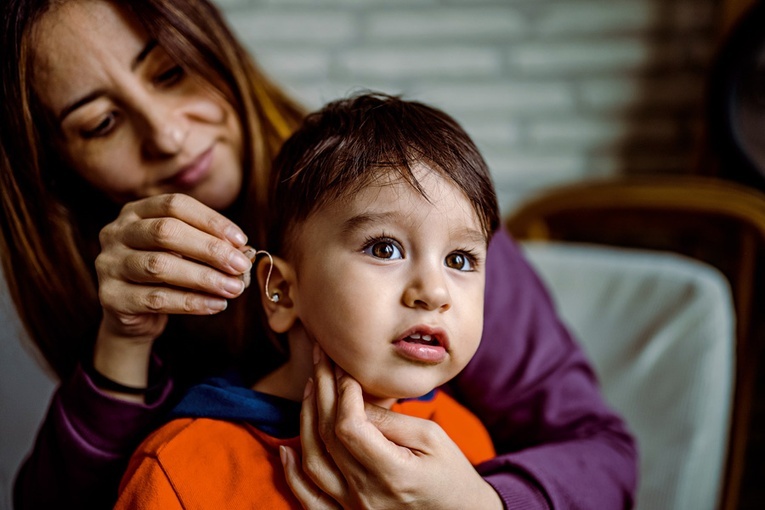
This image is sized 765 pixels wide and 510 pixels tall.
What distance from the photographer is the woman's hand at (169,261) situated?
651mm

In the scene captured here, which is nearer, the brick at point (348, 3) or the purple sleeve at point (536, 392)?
the purple sleeve at point (536, 392)

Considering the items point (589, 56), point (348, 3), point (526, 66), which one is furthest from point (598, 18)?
point (348, 3)

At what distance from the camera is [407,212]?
64 centimetres

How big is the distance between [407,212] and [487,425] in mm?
444

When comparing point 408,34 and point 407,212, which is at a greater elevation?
point 408,34

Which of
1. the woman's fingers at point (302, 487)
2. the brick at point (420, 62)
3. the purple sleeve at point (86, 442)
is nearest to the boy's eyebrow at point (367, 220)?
the woman's fingers at point (302, 487)

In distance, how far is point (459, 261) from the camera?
0.69 meters

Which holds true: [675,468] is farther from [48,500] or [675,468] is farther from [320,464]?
[48,500]

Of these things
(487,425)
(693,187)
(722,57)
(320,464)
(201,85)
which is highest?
(722,57)

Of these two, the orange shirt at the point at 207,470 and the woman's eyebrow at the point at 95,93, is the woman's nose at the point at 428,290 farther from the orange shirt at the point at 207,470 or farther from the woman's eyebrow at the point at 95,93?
the woman's eyebrow at the point at 95,93

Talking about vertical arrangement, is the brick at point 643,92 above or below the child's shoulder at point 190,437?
above

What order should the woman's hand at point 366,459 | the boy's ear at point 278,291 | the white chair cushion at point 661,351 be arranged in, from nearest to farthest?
the woman's hand at point 366,459 → the boy's ear at point 278,291 → the white chair cushion at point 661,351

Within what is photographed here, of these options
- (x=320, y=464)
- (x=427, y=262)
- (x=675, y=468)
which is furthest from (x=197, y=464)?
(x=675, y=468)

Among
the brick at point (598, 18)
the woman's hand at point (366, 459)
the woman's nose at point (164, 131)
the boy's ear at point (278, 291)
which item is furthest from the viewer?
the brick at point (598, 18)
